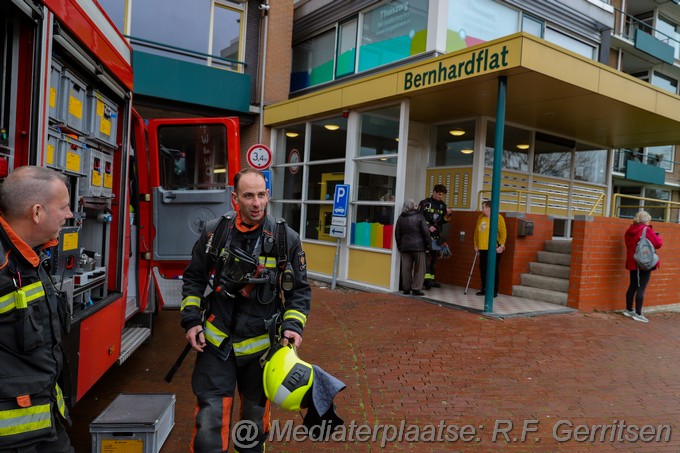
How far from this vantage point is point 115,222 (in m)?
4.38

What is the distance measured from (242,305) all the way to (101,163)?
2059 mm

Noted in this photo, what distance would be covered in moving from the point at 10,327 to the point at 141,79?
1127 centimetres

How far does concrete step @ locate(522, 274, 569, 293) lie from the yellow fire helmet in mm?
7479

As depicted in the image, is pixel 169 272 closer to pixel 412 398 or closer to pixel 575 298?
pixel 412 398

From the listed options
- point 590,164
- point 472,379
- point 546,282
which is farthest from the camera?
point 590,164

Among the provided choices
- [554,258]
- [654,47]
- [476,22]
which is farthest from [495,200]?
[654,47]

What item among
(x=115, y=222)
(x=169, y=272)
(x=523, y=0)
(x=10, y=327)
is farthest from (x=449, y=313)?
(x=523, y=0)

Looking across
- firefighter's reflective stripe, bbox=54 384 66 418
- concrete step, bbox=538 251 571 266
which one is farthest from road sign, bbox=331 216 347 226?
firefighter's reflective stripe, bbox=54 384 66 418

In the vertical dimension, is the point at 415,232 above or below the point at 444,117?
below

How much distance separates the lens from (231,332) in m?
2.77

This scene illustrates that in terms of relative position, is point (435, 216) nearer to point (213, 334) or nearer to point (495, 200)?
point (495, 200)

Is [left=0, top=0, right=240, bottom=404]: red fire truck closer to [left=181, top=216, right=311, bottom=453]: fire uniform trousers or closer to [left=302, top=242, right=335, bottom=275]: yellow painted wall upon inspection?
[left=181, top=216, right=311, bottom=453]: fire uniform trousers

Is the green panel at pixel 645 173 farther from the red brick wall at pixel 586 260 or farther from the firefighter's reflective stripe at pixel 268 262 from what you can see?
the firefighter's reflective stripe at pixel 268 262

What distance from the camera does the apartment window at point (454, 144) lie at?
10539 millimetres
